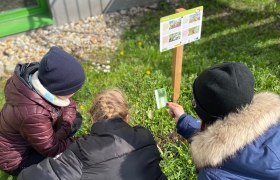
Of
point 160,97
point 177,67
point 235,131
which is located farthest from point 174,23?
point 235,131

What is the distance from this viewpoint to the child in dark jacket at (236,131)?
67.5 inches

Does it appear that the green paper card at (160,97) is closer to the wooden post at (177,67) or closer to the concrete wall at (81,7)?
the wooden post at (177,67)

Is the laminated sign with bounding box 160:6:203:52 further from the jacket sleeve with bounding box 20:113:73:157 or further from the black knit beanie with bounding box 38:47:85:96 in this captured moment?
the jacket sleeve with bounding box 20:113:73:157

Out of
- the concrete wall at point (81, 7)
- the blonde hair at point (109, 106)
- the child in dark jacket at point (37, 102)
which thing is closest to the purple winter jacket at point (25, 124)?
the child in dark jacket at point (37, 102)

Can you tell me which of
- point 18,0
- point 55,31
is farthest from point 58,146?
point 18,0

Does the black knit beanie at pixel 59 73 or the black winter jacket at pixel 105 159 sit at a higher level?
the black knit beanie at pixel 59 73

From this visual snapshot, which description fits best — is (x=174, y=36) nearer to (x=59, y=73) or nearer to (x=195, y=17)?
(x=195, y=17)

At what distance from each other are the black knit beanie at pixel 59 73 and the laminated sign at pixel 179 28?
2.52 ft

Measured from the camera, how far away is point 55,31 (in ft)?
16.5

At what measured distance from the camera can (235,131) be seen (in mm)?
1726

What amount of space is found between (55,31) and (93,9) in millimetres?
647

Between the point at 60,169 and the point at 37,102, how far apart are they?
0.56m

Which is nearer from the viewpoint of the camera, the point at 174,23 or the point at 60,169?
the point at 60,169

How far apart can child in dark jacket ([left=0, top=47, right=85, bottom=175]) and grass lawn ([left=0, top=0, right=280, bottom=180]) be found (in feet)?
2.83
